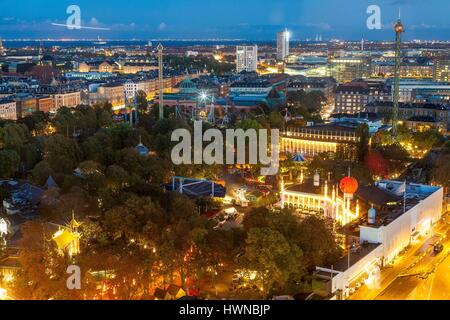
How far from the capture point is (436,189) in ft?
50.8

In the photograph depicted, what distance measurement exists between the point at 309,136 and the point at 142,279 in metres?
16.5

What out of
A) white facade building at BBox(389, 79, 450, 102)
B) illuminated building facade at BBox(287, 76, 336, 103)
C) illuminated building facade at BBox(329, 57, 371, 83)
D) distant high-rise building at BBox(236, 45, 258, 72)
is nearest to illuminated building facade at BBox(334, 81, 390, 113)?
white facade building at BBox(389, 79, 450, 102)

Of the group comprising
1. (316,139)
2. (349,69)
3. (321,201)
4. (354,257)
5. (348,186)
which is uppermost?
(349,69)

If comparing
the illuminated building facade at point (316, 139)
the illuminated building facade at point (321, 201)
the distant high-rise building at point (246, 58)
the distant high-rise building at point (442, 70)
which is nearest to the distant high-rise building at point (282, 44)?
the distant high-rise building at point (246, 58)

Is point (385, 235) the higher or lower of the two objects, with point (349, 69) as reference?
lower

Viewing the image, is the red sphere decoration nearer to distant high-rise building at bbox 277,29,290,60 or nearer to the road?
the road

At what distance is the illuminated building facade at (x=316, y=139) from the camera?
80.3 feet

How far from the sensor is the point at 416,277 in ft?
37.9

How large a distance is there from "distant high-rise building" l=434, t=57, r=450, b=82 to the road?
4188 cm

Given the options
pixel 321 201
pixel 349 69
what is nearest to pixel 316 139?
pixel 321 201

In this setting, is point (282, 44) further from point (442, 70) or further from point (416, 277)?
point (416, 277)

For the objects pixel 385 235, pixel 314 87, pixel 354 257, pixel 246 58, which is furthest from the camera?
pixel 246 58

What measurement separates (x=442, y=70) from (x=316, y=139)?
3221 centimetres
